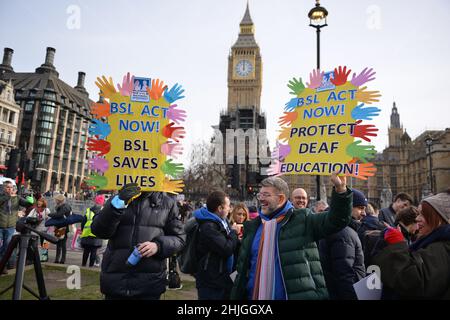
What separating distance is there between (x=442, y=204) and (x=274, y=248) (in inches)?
51.5

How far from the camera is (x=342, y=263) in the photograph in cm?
332

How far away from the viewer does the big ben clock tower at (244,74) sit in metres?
77.7

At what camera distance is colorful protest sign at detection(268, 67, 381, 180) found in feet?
11.8

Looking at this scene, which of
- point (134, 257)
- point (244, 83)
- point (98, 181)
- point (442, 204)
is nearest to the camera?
point (442, 204)

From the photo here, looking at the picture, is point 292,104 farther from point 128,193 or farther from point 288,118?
point 128,193

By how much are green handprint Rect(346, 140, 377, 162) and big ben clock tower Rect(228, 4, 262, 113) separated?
73431 mm

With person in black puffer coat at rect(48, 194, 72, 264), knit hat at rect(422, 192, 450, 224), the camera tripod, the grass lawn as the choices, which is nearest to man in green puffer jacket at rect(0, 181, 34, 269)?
the grass lawn

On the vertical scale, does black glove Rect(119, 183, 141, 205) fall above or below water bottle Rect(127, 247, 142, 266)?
above

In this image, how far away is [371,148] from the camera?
3477 mm

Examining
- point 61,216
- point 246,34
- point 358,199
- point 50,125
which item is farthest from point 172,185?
point 246,34

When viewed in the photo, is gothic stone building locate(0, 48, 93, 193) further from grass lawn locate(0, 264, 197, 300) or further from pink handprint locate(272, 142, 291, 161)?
pink handprint locate(272, 142, 291, 161)

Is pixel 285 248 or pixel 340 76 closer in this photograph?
pixel 285 248

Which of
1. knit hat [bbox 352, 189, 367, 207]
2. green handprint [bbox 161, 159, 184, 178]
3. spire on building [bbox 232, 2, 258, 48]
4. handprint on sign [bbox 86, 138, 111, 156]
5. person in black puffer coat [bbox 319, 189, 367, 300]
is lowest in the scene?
person in black puffer coat [bbox 319, 189, 367, 300]

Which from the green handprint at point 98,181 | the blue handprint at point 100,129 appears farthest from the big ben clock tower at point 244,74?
the green handprint at point 98,181
